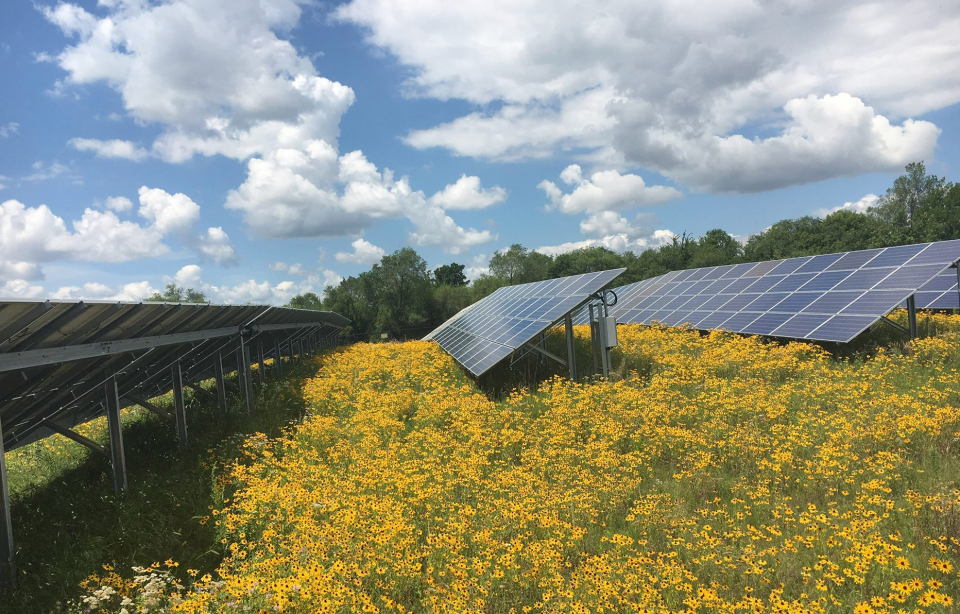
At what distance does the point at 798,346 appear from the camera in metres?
13.6

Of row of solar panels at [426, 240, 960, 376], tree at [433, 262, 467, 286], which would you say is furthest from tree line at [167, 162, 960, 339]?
row of solar panels at [426, 240, 960, 376]

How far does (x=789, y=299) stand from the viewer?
17188 mm

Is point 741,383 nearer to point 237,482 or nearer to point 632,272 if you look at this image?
point 237,482

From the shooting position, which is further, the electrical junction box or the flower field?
the electrical junction box

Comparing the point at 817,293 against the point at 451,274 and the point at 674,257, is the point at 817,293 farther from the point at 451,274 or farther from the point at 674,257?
the point at 451,274

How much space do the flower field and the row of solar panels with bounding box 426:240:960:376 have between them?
5.32ft

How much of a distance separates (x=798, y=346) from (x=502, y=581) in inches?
456

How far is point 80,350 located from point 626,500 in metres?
7.10

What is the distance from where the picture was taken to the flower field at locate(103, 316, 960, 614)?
4.79 m

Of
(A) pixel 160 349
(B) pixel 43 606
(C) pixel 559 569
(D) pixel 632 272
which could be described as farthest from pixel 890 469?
(D) pixel 632 272

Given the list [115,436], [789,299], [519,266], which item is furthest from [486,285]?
[115,436]

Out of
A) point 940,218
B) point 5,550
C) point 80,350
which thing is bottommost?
point 5,550

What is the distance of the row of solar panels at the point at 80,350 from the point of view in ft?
18.6

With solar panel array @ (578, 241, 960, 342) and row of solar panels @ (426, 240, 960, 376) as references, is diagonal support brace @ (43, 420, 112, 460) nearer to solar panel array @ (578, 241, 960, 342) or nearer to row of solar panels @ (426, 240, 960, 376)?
row of solar panels @ (426, 240, 960, 376)
